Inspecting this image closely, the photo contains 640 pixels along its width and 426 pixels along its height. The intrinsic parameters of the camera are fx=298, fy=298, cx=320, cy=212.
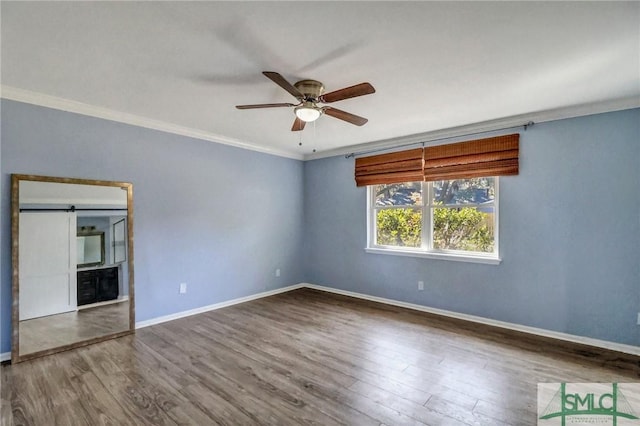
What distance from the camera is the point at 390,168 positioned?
440 cm

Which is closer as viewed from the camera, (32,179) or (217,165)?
(32,179)

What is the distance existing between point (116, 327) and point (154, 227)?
116cm

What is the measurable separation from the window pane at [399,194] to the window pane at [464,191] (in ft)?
0.86

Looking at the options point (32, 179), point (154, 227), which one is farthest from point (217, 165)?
point (32, 179)

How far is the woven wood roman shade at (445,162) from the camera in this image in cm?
347

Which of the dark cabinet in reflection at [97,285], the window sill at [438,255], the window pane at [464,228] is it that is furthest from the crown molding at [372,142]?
the dark cabinet in reflection at [97,285]

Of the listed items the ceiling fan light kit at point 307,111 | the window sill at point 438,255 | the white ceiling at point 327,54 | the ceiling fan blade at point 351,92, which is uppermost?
the white ceiling at point 327,54

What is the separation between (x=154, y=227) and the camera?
11.8ft

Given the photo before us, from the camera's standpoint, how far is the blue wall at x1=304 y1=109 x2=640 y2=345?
287 centimetres

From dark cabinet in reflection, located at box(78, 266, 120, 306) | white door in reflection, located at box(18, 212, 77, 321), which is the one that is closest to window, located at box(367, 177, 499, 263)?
dark cabinet in reflection, located at box(78, 266, 120, 306)

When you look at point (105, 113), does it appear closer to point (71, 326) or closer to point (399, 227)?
point (71, 326)

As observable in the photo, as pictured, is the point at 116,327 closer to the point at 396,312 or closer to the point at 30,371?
the point at 30,371

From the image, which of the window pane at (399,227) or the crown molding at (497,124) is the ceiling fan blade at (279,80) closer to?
the crown molding at (497,124)

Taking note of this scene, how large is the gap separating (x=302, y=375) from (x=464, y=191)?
2.97 metres
